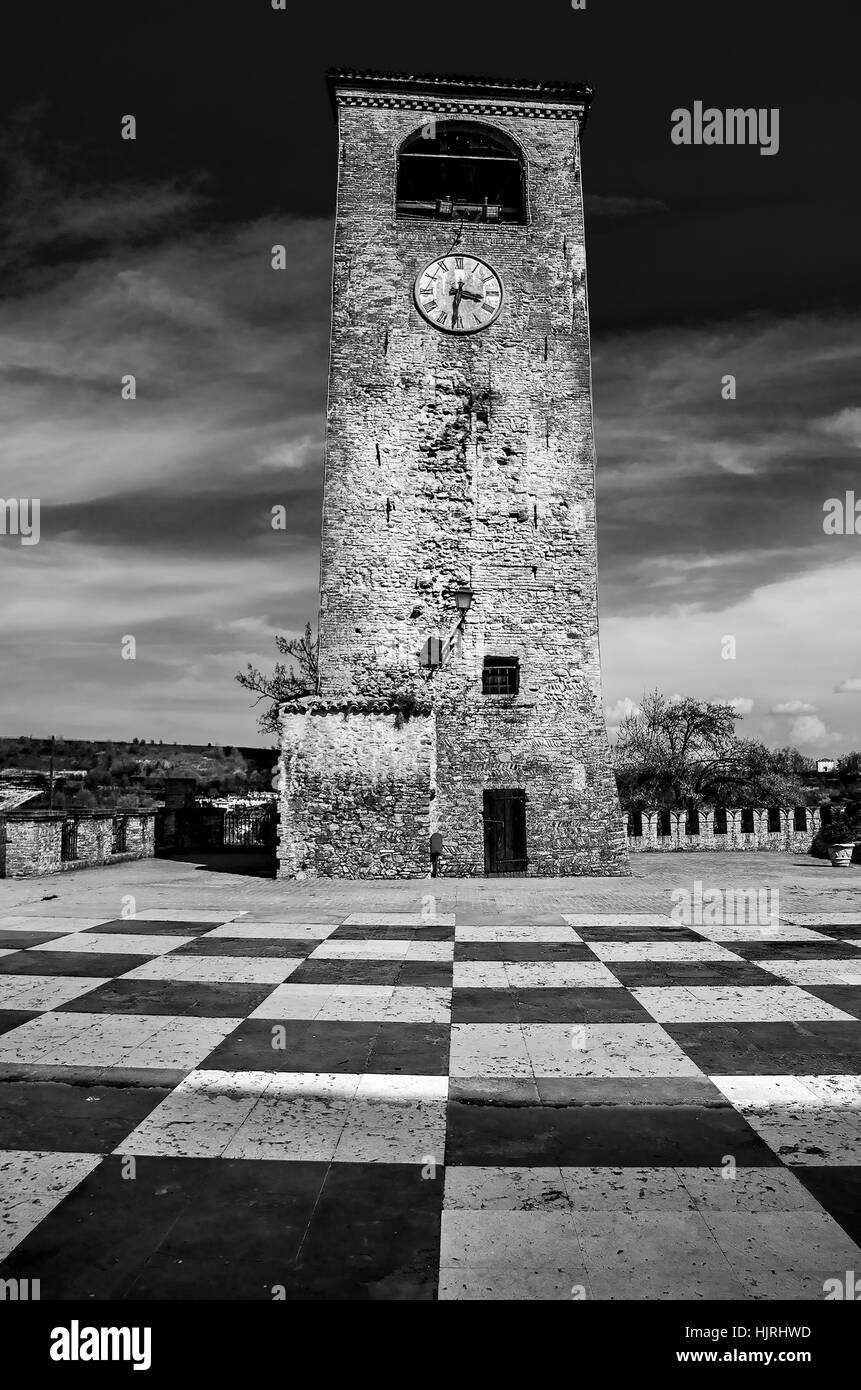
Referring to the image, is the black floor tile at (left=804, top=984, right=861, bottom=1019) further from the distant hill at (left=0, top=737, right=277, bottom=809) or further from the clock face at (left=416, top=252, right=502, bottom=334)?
the distant hill at (left=0, top=737, right=277, bottom=809)

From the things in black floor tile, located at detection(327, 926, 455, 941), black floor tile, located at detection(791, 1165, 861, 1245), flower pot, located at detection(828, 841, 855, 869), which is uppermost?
black floor tile, located at detection(791, 1165, 861, 1245)

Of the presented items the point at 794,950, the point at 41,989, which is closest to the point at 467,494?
the point at 794,950

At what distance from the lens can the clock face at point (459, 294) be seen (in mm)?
18281

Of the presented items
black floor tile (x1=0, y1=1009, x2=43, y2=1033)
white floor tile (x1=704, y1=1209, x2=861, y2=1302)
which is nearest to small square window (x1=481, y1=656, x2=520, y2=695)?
black floor tile (x1=0, y1=1009, x2=43, y2=1033)

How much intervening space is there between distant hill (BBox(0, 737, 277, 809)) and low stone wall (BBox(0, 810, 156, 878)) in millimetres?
13179

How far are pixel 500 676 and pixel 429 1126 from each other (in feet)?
44.2

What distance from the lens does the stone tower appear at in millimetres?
17125

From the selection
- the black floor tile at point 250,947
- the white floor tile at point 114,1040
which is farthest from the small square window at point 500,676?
the white floor tile at point 114,1040

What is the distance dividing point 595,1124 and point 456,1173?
1035 mm

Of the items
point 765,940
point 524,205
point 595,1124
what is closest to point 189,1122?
point 595,1124

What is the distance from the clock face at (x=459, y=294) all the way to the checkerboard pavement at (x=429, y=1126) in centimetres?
1483

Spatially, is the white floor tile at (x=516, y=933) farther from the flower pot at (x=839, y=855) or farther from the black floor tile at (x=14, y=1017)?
the flower pot at (x=839, y=855)

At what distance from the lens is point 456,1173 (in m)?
4.05
